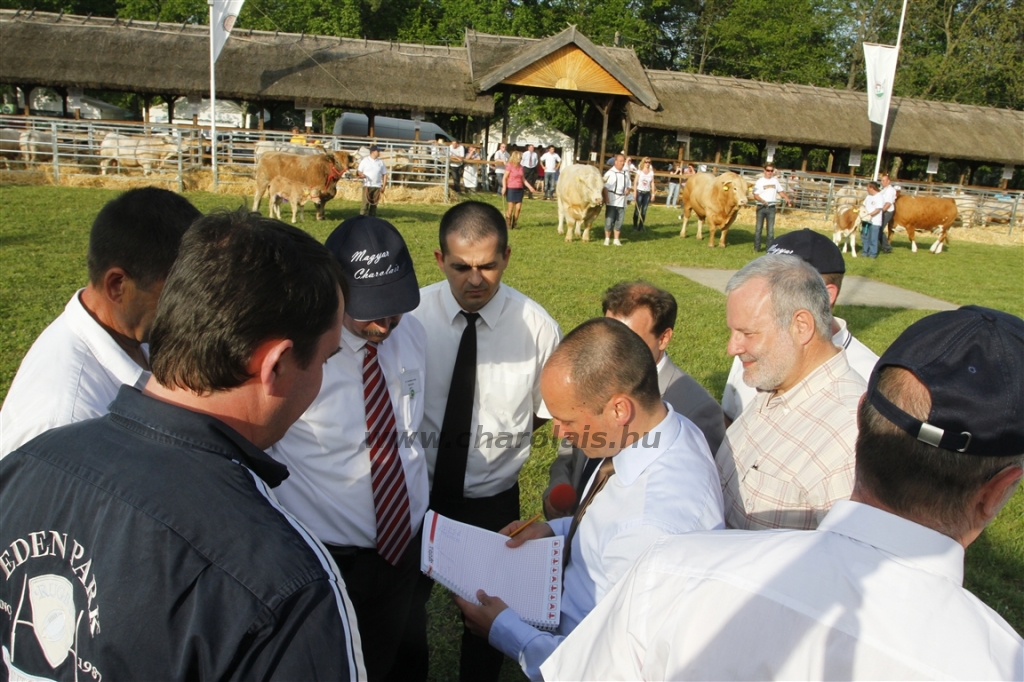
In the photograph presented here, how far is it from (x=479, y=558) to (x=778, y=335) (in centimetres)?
135

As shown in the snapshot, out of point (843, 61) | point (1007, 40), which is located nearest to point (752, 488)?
point (1007, 40)

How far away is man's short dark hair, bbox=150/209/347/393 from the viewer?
1266 mm

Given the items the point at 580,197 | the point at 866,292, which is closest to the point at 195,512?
the point at 866,292

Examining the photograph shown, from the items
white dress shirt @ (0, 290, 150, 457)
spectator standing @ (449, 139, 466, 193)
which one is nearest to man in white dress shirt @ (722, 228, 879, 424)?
white dress shirt @ (0, 290, 150, 457)

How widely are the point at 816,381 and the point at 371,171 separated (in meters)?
15.4

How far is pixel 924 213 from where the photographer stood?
20.8 meters

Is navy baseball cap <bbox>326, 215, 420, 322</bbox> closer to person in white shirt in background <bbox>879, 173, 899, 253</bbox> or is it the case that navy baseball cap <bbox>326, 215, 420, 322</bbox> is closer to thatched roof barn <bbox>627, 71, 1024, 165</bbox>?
person in white shirt in background <bbox>879, 173, 899, 253</bbox>

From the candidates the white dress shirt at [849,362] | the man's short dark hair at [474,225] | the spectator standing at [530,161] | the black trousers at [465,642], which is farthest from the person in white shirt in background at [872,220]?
the black trousers at [465,642]

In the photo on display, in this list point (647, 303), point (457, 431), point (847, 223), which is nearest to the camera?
point (457, 431)

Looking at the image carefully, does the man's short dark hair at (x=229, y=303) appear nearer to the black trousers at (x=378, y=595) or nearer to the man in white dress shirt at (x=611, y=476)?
the man in white dress shirt at (x=611, y=476)

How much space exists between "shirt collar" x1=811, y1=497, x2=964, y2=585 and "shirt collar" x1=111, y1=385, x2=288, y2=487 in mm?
1083

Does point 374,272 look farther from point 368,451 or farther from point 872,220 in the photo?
point 872,220

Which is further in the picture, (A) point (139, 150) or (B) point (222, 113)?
(B) point (222, 113)

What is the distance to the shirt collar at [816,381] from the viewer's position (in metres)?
2.47
